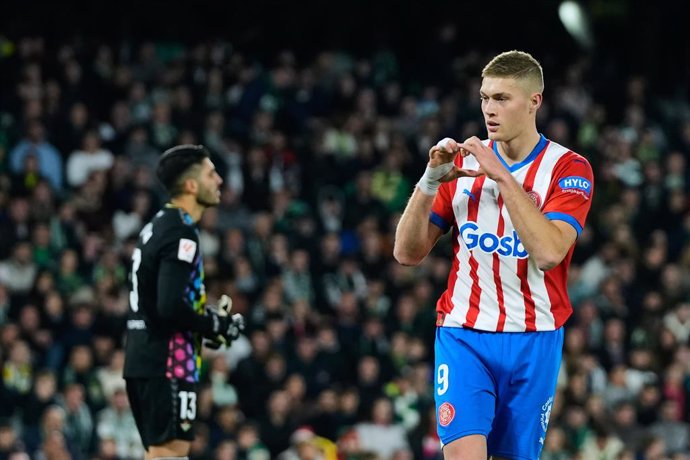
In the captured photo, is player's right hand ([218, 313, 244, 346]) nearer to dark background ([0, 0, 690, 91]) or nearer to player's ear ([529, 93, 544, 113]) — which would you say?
player's ear ([529, 93, 544, 113])

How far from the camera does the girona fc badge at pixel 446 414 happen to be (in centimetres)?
625

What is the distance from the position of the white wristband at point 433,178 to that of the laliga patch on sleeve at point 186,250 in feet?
6.15

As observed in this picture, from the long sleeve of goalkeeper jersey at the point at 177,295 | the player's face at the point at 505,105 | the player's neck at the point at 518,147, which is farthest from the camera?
the long sleeve of goalkeeper jersey at the point at 177,295

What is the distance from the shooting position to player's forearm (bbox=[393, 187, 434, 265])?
6289 mm

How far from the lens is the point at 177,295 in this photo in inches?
291

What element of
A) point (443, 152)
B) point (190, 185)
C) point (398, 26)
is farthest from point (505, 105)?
point (398, 26)

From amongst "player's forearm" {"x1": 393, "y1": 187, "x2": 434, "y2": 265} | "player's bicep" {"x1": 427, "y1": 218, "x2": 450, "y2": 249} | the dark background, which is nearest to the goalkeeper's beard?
"player's forearm" {"x1": 393, "y1": 187, "x2": 434, "y2": 265}

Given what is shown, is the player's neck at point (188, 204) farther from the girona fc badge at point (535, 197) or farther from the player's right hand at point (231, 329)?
the girona fc badge at point (535, 197)

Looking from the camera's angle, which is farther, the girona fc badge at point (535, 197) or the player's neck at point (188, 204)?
the player's neck at point (188, 204)

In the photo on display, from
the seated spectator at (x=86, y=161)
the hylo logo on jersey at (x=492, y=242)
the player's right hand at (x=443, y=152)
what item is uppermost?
the seated spectator at (x=86, y=161)

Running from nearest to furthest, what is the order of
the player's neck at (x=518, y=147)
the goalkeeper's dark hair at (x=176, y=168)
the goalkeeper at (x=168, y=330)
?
the player's neck at (x=518, y=147)
the goalkeeper at (x=168, y=330)
the goalkeeper's dark hair at (x=176, y=168)

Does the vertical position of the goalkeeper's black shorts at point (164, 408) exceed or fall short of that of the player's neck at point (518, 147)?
it falls short

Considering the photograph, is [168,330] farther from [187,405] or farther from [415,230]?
[415,230]

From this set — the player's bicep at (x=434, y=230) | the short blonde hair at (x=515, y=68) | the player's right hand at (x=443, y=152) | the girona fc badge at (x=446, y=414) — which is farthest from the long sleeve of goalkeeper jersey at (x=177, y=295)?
the short blonde hair at (x=515, y=68)
